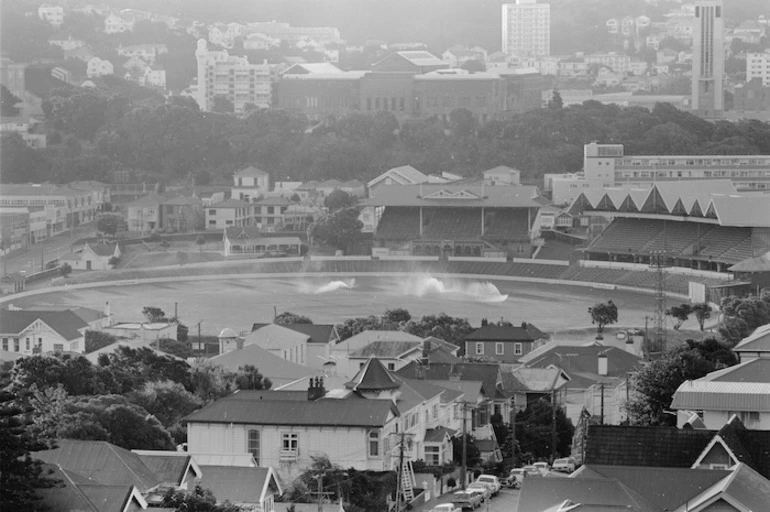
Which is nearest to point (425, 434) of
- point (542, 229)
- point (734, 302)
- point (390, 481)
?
point (390, 481)

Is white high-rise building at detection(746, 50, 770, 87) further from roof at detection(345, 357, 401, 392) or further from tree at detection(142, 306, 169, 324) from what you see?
roof at detection(345, 357, 401, 392)

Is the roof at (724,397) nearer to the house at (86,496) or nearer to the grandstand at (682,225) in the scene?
the house at (86,496)

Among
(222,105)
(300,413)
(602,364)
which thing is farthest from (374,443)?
(222,105)

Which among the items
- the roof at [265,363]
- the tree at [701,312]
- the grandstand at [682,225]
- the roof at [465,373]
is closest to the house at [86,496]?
the roof at [465,373]

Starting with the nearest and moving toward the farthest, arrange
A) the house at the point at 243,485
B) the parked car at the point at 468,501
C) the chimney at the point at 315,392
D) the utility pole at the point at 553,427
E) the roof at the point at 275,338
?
1. the house at the point at 243,485
2. the parked car at the point at 468,501
3. the chimney at the point at 315,392
4. the utility pole at the point at 553,427
5. the roof at the point at 275,338

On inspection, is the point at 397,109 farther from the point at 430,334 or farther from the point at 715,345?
the point at 715,345
